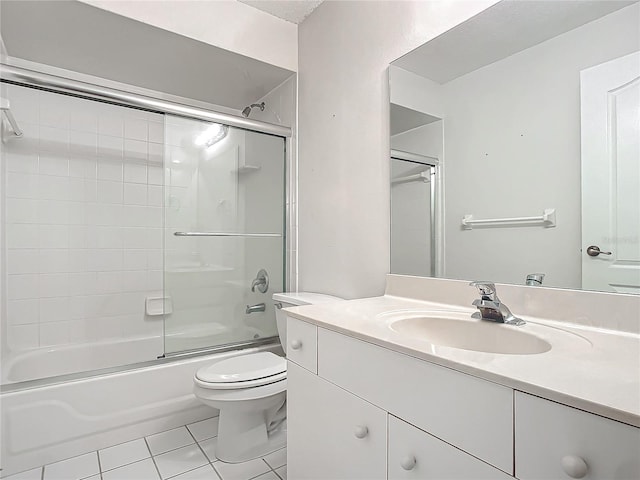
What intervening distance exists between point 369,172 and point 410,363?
1079 millimetres

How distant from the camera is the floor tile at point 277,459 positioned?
5.16 ft

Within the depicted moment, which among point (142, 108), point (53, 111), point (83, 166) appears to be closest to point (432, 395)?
point (142, 108)

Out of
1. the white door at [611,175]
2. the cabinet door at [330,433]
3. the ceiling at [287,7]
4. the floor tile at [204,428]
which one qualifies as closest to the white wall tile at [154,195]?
the ceiling at [287,7]

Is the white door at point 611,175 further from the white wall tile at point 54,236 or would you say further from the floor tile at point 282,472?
the white wall tile at point 54,236

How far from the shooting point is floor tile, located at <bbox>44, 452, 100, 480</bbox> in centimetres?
148

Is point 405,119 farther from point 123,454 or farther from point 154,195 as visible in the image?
point 123,454

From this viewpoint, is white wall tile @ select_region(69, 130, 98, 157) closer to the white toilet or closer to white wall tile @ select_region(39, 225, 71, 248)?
white wall tile @ select_region(39, 225, 71, 248)

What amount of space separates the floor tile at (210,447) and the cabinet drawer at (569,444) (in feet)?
4.68

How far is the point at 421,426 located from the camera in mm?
765

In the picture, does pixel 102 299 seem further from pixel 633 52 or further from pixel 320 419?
pixel 633 52

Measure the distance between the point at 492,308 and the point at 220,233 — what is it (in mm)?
1458

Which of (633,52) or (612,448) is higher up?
(633,52)

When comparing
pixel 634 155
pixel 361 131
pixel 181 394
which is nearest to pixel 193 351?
pixel 181 394

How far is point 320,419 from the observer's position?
1.06 meters
